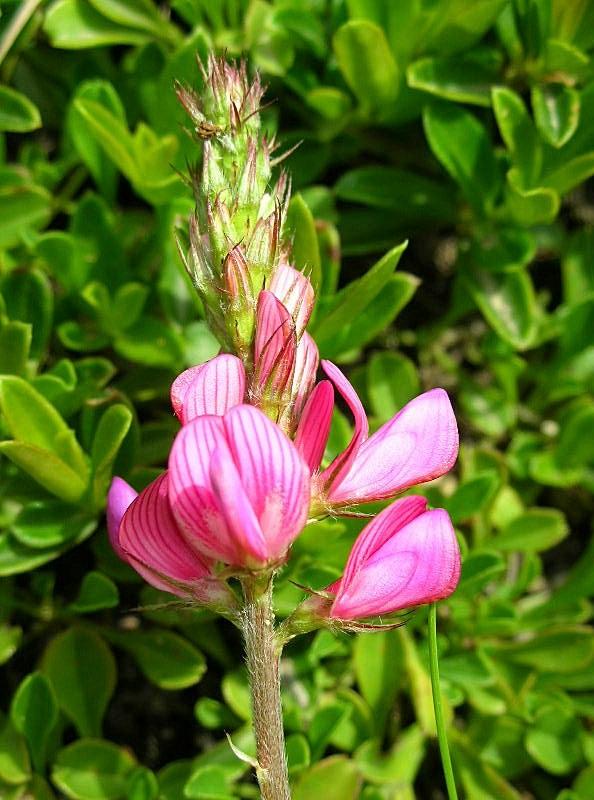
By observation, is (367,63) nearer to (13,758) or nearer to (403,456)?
(403,456)

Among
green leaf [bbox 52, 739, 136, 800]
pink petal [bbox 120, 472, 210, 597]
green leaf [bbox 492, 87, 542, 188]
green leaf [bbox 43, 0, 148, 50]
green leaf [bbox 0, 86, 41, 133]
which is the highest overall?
green leaf [bbox 43, 0, 148, 50]

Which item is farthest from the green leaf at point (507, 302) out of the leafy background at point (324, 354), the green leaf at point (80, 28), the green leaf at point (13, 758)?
the green leaf at point (13, 758)

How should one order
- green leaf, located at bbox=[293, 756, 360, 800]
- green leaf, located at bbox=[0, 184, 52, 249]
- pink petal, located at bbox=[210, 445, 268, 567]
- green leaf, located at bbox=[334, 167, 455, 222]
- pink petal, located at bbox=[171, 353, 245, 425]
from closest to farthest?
1. pink petal, located at bbox=[210, 445, 268, 567]
2. pink petal, located at bbox=[171, 353, 245, 425]
3. green leaf, located at bbox=[293, 756, 360, 800]
4. green leaf, located at bbox=[0, 184, 52, 249]
5. green leaf, located at bbox=[334, 167, 455, 222]

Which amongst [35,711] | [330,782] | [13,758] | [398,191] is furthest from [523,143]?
[13,758]

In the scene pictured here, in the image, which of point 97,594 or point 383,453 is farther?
point 97,594

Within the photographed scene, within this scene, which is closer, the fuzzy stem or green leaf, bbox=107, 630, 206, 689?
the fuzzy stem

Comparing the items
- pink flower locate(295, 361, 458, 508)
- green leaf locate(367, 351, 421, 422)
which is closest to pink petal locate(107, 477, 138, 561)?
pink flower locate(295, 361, 458, 508)

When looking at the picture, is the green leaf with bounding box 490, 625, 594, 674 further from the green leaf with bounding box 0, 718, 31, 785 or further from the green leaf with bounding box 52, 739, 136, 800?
the green leaf with bounding box 0, 718, 31, 785

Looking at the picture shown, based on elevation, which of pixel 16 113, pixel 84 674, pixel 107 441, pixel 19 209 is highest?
pixel 16 113

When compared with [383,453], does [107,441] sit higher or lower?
lower
